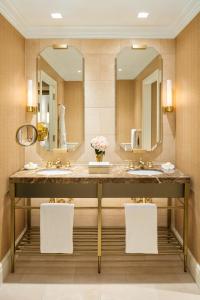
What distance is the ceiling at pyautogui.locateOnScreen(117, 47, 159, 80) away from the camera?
379 centimetres

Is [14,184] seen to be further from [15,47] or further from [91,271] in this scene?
[15,47]

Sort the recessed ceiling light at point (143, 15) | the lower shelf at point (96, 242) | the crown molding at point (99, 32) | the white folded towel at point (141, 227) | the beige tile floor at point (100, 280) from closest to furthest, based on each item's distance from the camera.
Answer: the beige tile floor at point (100, 280), the white folded towel at point (141, 227), the recessed ceiling light at point (143, 15), the lower shelf at point (96, 242), the crown molding at point (99, 32)

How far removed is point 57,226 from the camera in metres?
3.09

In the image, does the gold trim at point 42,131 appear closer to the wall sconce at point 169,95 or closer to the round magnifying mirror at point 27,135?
the round magnifying mirror at point 27,135

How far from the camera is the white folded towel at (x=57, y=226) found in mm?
3086

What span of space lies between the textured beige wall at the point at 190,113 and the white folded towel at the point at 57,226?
3.45 ft

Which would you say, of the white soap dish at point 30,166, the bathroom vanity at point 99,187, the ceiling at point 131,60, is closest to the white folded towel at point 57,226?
the bathroom vanity at point 99,187

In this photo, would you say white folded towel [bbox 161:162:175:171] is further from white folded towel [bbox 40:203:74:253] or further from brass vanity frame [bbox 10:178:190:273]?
white folded towel [bbox 40:203:74:253]

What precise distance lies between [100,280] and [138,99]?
72.7 inches

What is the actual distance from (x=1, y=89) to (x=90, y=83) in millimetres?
1154

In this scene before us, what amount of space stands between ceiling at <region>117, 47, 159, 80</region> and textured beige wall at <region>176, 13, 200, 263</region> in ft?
0.99

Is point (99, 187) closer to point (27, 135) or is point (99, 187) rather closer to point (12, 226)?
point (12, 226)

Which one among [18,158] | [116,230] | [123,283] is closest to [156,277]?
[123,283]

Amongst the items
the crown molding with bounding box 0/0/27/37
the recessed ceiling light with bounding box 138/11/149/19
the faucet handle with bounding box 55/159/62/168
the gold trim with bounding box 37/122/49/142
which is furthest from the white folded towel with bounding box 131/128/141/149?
the crown molding with bounding box 0/0/27/37
